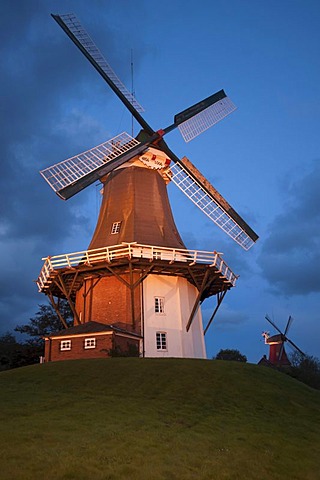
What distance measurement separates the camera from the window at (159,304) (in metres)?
28.0

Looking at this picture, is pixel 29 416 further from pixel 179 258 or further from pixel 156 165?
pixel 156 165

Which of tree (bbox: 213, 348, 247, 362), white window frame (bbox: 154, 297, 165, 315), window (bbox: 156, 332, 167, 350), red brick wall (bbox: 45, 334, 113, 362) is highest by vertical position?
tree (bbox: 213, 348, 247, 362)

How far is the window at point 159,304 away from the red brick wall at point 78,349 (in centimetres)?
441

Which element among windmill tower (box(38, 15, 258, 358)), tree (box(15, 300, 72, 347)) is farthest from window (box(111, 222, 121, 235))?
tree (box(15, 300, 72, 347))

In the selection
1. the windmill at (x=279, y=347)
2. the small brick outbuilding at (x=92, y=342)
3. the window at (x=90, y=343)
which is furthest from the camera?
the windmill at (x=279, y=347)

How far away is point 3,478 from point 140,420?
5.26 m

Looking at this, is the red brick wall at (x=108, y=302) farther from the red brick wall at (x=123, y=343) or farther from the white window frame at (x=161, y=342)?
the white window frame at (x=161, y=342)

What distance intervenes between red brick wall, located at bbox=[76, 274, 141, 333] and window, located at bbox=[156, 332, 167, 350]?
1346 mm

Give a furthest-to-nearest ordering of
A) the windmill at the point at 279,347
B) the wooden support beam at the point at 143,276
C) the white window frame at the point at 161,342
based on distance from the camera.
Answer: the windmill at the point at 279,347, the white window frame at the point at 161,342, the wooden support beam at the point at 143,276

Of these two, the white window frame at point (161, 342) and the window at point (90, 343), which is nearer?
the window at point (90, 343)

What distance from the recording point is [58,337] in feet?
85.2

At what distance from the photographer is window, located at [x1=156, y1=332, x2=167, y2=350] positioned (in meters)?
27.2

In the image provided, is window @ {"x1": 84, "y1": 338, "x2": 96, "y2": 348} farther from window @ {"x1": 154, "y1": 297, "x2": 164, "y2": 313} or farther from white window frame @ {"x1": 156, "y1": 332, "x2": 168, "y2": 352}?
window @ {"x1": 154, "y1": 297, "x2": 164, "y2": 313}

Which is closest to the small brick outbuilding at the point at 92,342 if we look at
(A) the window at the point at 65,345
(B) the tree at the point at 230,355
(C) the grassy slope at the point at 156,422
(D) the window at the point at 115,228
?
(A) the window at the point at 65,345
